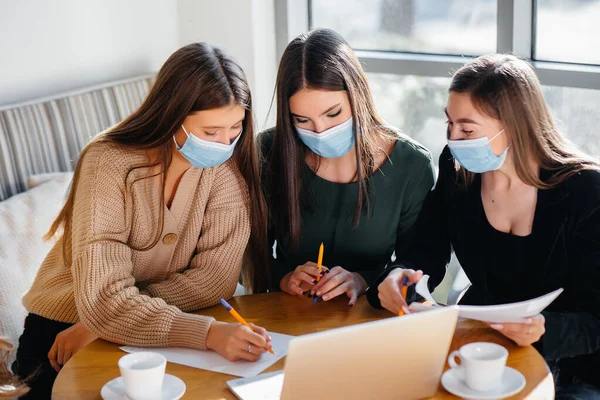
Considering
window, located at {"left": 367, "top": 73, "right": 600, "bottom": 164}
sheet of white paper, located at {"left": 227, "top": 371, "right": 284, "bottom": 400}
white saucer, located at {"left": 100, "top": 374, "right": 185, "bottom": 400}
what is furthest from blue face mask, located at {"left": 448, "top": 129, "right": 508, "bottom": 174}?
window, located at {"left": 367, "top": 73, "right": 600, "bottom": 164}

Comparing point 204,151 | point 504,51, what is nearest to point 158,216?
point 204,151

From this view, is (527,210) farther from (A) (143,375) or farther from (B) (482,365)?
(A) (143,375)

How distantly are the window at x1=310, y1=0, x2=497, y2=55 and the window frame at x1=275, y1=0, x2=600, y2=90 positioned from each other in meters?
0.04

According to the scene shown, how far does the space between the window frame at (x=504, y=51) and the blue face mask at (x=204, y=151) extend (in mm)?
1207

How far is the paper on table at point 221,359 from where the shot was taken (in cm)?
142

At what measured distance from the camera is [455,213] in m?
1.86

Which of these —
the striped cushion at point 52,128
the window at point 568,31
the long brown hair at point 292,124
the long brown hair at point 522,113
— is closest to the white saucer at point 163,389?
the long brown hair at point 292,124

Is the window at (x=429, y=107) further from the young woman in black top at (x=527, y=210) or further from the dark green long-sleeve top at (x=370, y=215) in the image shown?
the young woman in black top at (x=527, y=210)

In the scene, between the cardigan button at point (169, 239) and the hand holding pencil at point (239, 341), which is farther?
the cardigan button at point (169, 239)

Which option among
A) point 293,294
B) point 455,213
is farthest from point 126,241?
point 455,213

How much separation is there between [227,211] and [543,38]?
138 cm

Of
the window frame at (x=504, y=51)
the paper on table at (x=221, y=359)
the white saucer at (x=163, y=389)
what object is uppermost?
the window frame at (x=504, y=51)

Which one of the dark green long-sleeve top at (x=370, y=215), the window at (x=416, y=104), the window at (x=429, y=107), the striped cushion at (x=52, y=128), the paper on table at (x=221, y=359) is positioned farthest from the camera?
the window at (x=416, y=104)

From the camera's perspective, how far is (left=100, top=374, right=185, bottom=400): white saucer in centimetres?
130
